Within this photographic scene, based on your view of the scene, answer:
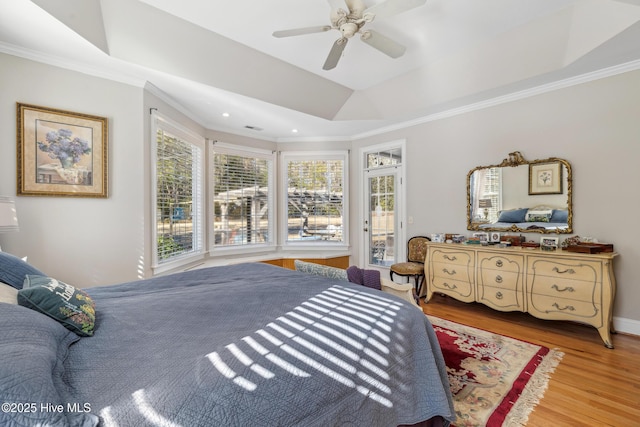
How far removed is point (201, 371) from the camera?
0.90 metres

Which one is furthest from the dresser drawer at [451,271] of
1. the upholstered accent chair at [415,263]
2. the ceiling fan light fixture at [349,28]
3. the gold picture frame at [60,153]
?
the gold picture frame at [60,153]

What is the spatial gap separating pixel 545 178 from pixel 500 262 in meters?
1.11

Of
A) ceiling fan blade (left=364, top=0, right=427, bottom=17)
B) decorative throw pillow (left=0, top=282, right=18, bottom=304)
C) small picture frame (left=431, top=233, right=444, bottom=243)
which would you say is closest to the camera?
decorative throw pillow (left=0, top=282, right=18, bottom=304)

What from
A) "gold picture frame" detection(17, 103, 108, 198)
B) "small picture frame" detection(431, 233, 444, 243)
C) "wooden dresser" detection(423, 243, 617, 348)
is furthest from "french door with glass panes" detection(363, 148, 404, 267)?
"gold picture frame" detection(17, 103, 108, 198)

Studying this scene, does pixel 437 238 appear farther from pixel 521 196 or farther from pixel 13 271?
pixel 13 271

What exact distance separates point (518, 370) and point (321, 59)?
136 inches

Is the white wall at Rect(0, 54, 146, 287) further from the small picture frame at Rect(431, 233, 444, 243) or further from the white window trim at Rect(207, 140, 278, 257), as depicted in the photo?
the small picture frame at Rect(431, 233, 444, 243)

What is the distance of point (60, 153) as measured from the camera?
2.66 m

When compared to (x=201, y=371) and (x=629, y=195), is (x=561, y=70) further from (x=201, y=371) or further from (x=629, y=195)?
(x=201, y=371)

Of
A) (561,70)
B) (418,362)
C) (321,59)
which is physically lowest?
(418,362)

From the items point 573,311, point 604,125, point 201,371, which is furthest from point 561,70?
point 201,371

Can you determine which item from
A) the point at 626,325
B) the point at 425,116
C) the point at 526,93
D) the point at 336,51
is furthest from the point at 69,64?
the point at 626,325

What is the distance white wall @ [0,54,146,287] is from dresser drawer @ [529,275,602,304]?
13.7ft

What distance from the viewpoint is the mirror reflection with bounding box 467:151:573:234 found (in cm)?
314
